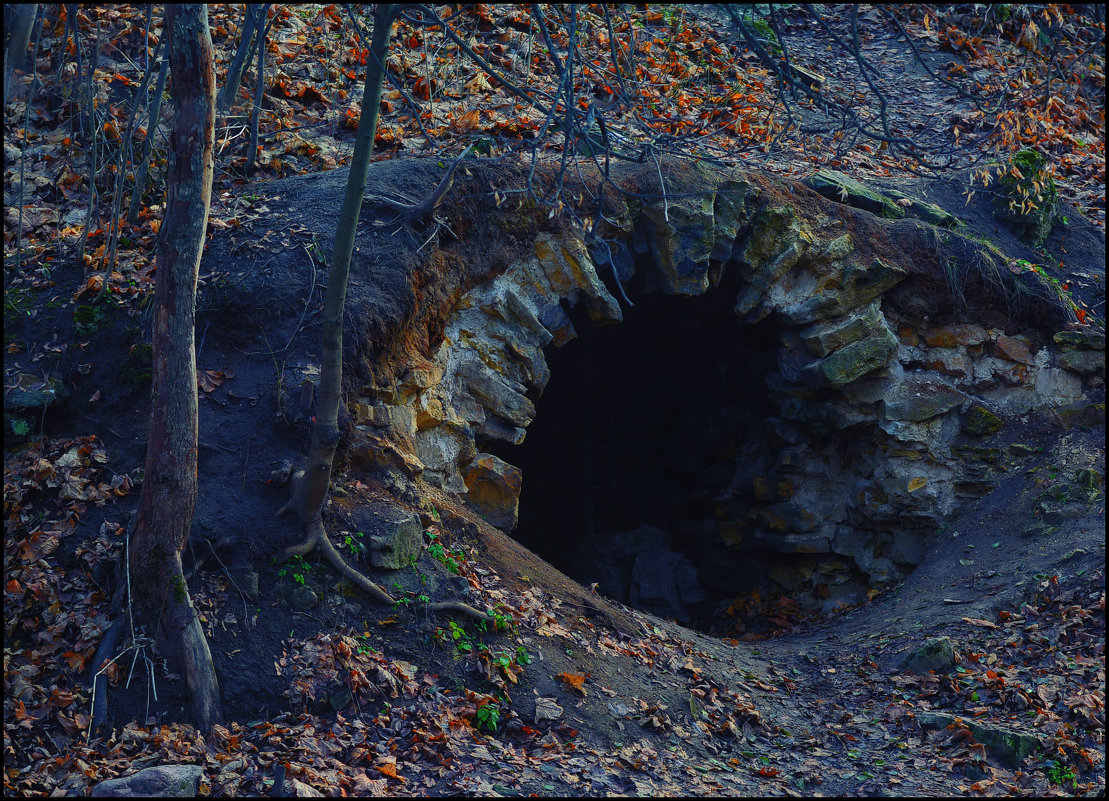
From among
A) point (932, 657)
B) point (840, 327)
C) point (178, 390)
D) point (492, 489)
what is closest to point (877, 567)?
point (840, 327)

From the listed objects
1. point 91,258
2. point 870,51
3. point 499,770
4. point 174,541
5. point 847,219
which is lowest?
point 499,770

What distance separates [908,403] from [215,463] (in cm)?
683

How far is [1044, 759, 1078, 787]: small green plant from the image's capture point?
443cm

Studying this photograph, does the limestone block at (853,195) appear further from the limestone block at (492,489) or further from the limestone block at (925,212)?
the limestone block at (492,489)

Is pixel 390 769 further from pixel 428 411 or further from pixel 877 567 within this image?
pixel 877 567

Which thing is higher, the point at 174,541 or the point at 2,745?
the point at 174,541

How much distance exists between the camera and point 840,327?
27.8 feet

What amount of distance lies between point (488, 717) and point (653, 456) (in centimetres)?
719

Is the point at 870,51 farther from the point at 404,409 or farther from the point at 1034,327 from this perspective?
the point at 404,409

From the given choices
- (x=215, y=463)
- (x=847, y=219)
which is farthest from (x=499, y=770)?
(x=847, y=219)

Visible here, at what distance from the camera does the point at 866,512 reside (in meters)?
9.00

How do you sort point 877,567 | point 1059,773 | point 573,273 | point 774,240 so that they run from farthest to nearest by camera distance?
1. point 877,567
2. point 774,240
3. point 573,273
4. point 1059,773

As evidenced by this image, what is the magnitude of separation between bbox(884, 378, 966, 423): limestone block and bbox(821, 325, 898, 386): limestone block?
0.41 meters

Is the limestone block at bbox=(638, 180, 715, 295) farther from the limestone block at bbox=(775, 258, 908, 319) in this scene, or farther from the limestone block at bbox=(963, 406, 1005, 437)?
the limestone block at bbox=(963, 406, 1005, 437)
